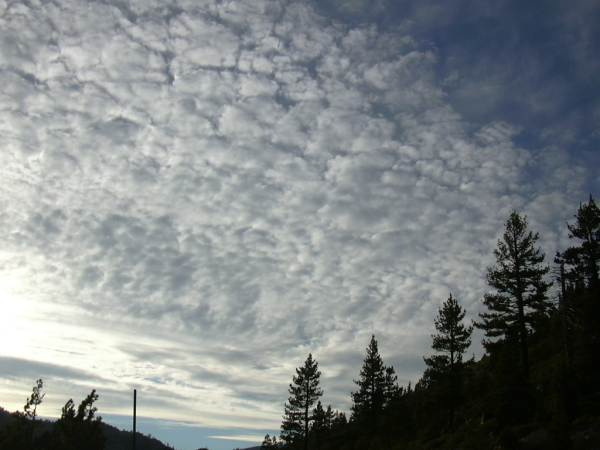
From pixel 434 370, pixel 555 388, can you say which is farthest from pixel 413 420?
pixel 555 388

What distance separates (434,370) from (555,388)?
53.8ft

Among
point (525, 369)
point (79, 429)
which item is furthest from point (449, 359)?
point (79, 429)

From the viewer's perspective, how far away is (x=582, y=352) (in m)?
34.6

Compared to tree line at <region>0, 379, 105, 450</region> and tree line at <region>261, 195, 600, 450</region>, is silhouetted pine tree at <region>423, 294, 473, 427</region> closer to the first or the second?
tree line at <region>261, 195, 600, 450</region>

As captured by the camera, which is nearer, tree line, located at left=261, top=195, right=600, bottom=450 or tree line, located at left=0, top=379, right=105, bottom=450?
tree line, located at left=261, top=195, right=600, bottom=450


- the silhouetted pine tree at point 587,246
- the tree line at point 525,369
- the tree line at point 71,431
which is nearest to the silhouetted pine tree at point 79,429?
the tree line at point 71,431

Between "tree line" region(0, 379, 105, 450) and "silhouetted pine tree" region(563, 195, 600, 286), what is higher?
"silhouetted pine tree" region(563, 195, 600, 286)

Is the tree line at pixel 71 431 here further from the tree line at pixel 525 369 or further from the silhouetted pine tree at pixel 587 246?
the silhouetted pine tree at pixel 587 246

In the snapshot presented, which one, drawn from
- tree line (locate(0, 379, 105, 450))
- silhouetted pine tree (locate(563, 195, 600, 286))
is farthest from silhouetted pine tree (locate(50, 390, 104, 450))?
silhouetted pine tree (locate(563, 195, 600, 286))

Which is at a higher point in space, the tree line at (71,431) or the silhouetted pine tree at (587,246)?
the silhouetted pine tree at (587,246)

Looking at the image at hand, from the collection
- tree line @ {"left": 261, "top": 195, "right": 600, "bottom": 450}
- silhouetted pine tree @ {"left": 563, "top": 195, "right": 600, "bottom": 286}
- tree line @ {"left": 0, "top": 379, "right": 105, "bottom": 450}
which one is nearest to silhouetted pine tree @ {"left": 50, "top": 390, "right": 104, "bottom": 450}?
tree line @ {"left": 0, "top": 379, "right": 105, "bottom": 450}

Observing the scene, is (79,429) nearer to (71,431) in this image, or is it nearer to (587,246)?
(71,431)

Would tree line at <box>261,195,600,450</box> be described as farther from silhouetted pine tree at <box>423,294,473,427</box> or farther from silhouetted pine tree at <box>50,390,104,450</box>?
silhouetted pine tree at <box>50,390,104,450</box>

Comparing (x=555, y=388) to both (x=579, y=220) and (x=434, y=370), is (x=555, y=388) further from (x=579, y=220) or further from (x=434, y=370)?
(x=579, y=220)
